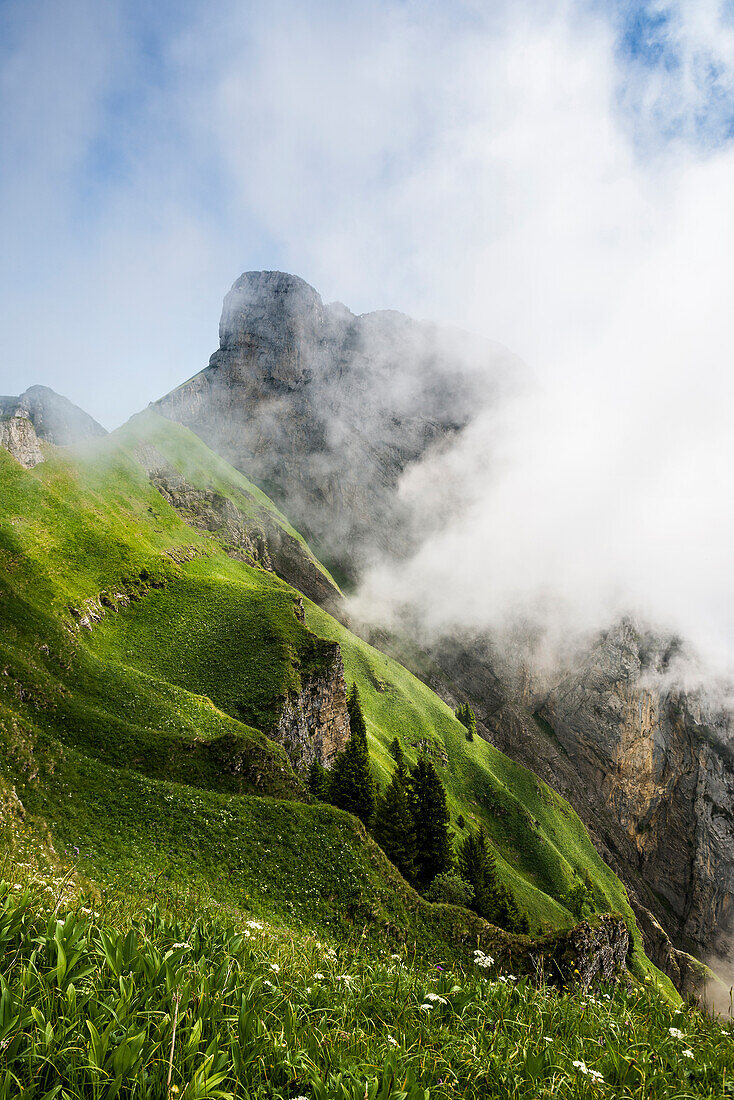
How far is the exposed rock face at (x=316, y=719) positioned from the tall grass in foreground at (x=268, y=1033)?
44256 millimetres

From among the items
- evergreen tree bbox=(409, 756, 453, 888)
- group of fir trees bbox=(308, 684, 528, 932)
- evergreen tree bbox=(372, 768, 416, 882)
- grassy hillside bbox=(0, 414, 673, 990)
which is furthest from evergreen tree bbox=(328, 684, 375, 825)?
grassy hillside bbox=(0, 414, 673, 990)

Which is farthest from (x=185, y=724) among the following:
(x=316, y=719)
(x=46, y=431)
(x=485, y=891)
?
(x=46, y=431)

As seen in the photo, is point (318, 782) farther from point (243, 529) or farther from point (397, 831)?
point (243, 529)

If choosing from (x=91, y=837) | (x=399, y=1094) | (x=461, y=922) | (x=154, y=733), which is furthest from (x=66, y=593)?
(x=399, y=1094)

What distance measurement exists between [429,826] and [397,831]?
4.83 metres

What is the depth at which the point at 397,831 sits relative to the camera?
42.2m

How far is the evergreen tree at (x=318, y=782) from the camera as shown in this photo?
146 feet

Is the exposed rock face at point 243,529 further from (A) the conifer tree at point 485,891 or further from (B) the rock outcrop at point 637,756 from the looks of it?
(A) the conifer tree at point 485,891

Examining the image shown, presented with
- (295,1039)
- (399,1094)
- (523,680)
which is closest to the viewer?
(399,1094)

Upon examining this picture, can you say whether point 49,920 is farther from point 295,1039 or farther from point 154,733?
point 154,733

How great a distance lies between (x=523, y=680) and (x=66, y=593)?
178358mm

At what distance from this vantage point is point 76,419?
517ft

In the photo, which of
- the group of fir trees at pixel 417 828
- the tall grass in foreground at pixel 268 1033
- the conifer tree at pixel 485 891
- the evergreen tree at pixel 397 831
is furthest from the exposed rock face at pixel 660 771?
the tall grass in foreground at pixel 268 1033

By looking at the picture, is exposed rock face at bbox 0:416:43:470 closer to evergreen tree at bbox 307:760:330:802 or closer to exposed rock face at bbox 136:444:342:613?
exposed rock face at bbox 136:444:342:613
